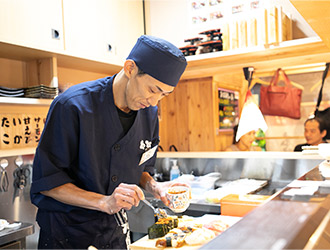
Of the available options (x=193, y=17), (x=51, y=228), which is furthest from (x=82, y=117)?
(x=193, y=17)

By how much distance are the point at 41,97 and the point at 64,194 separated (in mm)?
1017

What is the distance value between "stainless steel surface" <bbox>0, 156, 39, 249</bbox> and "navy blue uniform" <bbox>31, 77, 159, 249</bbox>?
85cm

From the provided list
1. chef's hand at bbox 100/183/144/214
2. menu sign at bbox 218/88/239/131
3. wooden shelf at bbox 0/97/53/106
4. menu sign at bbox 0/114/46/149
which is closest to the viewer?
chef's hand at bbox 100/183/144/214

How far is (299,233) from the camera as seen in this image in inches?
20.8

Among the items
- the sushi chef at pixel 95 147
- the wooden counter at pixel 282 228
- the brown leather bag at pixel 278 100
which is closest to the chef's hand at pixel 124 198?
the sushi chef at pixel 95 147

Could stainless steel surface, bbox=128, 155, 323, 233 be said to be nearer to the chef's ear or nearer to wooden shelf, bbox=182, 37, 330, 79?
wooden shelf, bbox=182, 37, 330, 79

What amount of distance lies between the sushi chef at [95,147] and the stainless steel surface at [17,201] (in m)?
0.86

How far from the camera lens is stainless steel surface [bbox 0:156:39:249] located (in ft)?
7.29

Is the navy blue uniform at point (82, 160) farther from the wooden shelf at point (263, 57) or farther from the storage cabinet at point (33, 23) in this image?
the wooden shelf at point (263, 57)

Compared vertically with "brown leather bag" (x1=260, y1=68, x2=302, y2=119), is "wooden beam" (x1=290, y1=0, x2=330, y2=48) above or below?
above

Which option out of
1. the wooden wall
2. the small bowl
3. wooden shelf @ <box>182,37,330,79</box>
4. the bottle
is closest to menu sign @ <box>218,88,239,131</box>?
the wooden wall

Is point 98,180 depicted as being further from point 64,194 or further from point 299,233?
point 299,233

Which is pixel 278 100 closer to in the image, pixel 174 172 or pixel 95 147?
pixel 174 172

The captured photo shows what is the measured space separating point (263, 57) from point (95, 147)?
1737mm
